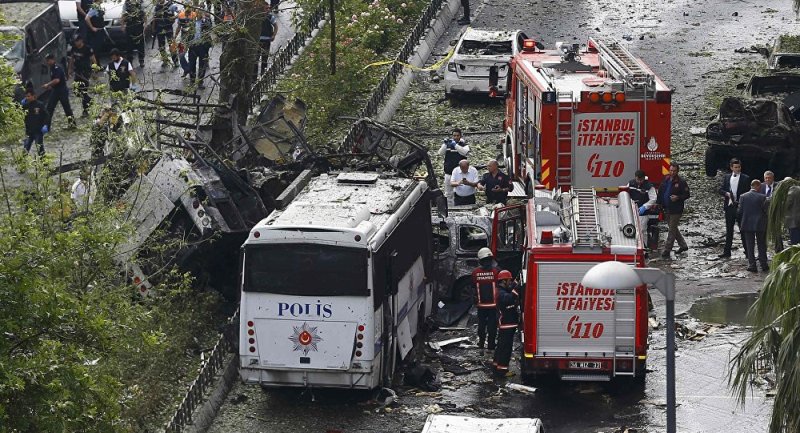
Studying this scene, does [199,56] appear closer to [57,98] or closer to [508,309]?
[57,98]

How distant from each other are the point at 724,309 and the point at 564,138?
4.09 meters

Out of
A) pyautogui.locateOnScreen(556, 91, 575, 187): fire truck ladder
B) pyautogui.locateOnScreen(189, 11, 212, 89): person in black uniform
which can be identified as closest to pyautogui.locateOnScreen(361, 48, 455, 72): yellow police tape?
pyautogui.locateOnScreen(189, 11, 212, 89): person in black uniform

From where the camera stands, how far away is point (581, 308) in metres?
20.8

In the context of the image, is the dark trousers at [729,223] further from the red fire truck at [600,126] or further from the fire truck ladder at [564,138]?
the fire truck ladder at [564,138]

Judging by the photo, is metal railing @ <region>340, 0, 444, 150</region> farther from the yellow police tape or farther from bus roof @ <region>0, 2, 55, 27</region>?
bus roof @ <region>0, 2, 55, 27</region>

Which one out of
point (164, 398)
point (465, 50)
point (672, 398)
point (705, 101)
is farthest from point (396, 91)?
point (672, 398)

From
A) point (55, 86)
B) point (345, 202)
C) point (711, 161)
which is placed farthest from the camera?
point (55, 86)

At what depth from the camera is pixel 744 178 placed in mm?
27266

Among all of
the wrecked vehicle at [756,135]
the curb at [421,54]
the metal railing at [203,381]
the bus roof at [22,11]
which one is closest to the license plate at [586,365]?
the metal railing at [203,381]

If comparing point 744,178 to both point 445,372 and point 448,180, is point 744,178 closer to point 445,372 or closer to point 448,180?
point 448,180

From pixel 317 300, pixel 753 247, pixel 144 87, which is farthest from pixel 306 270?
pixel 144 87

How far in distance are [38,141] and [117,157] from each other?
9.90m

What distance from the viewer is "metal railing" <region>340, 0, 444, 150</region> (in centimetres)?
3053

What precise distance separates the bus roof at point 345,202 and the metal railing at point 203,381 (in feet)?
5.87
